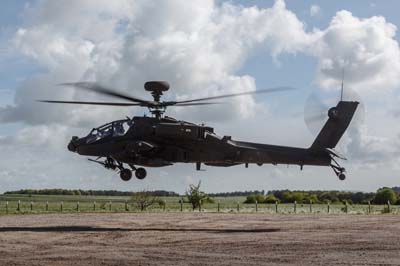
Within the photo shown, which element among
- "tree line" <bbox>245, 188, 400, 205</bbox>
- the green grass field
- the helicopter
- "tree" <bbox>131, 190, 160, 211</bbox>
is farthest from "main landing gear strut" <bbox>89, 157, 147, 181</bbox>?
"tree line" <bbox>245, 188, 400, 205</bbox>

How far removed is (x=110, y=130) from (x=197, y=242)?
7.09 m

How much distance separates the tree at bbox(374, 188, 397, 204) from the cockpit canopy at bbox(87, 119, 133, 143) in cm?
6038

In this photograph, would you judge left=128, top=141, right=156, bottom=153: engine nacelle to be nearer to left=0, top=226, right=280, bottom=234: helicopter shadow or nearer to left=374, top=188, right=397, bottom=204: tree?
left=0, top=226, right=280, bottom=234: helicopter shadow

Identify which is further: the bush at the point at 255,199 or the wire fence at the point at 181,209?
the bush at the point at 255,199

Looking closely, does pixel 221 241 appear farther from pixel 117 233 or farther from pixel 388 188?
pixel 388 188

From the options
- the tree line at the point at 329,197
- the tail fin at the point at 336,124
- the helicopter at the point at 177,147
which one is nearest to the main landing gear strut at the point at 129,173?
the helicopter at the point at 177,147

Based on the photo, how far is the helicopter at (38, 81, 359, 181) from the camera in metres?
31.3

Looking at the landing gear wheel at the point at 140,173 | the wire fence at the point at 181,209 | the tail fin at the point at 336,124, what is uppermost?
the tail fin at the point at 336,124

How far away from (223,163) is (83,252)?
9890 mm

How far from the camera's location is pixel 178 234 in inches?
1277

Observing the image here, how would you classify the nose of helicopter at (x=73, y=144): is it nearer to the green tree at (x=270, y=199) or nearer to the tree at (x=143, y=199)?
the tree at (x=143, y=199)

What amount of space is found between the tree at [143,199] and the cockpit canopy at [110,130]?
31.2 m

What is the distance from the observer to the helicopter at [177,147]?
31.3m

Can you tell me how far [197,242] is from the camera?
28656 millimetres
